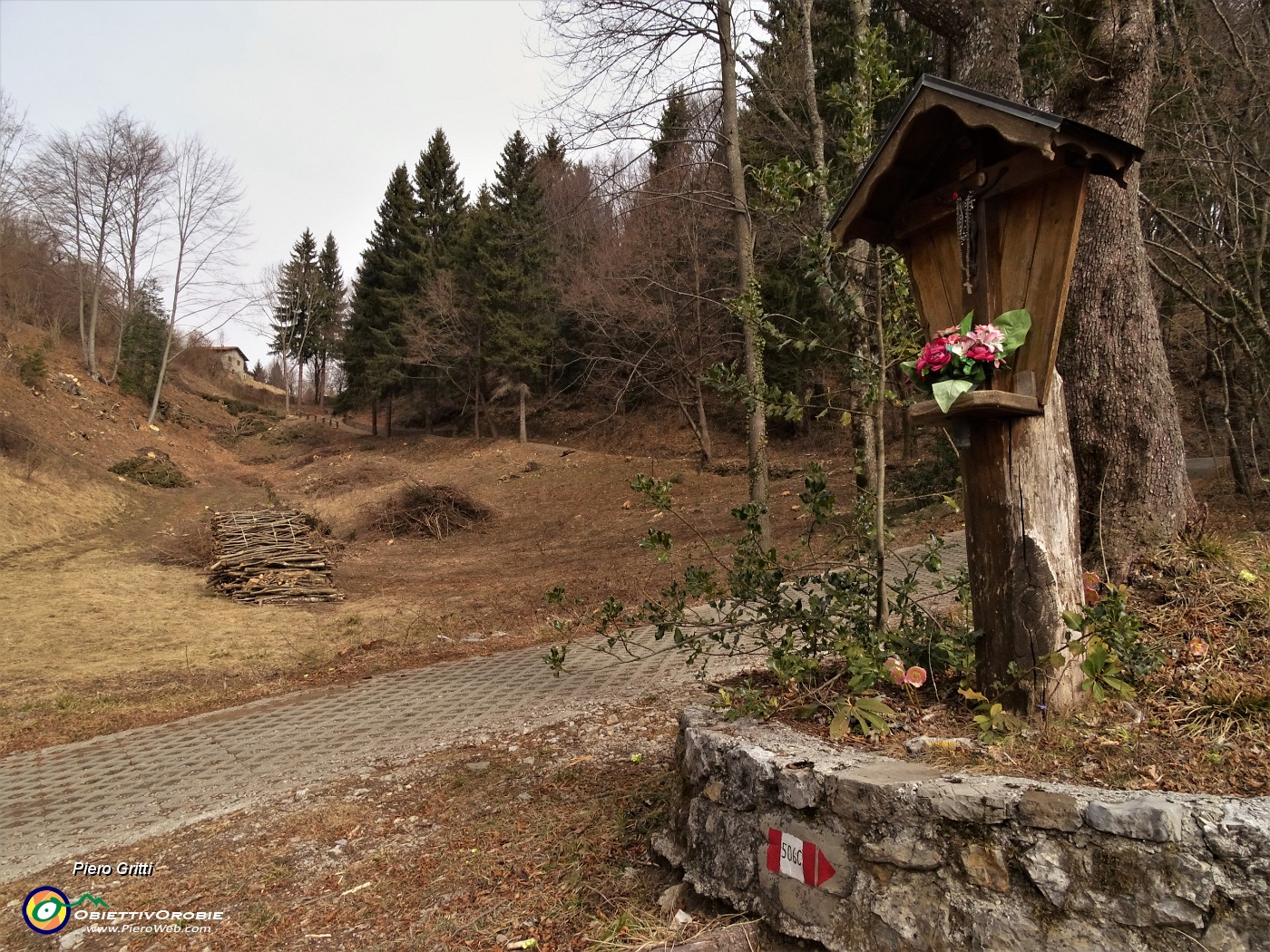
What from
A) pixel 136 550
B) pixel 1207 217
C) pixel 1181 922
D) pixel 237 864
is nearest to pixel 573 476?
pixel 136 550

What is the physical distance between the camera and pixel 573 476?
82.3ft

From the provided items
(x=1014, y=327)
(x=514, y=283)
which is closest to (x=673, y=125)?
(x=1014, y=327)

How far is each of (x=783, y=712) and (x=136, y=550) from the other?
17994 millimetres

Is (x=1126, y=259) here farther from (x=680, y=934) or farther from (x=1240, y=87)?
(x=1240, y=87)

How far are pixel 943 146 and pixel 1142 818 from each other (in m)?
2.69

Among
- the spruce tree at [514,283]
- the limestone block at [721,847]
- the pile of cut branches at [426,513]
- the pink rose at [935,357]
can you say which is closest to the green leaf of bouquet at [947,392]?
the pink rose at [935,357]

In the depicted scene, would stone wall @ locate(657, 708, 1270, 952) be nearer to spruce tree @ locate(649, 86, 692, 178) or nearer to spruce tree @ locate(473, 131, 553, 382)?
spruce tree @ locate(649, 86, 692, 178)

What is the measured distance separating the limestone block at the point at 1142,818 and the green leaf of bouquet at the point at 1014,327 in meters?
1.65

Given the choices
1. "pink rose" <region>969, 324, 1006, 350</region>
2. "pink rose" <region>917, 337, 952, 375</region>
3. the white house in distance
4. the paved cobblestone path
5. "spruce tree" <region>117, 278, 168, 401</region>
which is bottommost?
the paved cobblestone path

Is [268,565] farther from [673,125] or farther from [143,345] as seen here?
[143,345]

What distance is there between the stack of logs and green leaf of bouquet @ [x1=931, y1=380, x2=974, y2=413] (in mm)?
12194

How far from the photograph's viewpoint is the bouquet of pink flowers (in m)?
2.87

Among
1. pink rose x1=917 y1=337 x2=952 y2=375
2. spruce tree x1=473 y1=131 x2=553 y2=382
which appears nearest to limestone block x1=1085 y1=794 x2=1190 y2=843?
pink rose x1=917 y1=337 x2=952 y2=375

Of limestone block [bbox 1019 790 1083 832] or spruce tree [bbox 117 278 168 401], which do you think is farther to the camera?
spruce tree [bbox 117 278 168 401]
